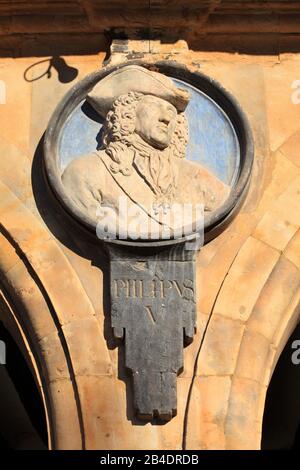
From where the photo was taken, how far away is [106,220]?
7293 millimetres

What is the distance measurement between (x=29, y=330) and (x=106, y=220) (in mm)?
692

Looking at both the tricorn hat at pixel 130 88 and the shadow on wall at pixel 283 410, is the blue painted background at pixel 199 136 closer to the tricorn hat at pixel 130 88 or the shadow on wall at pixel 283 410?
the tricorn hat at pixel 130 88

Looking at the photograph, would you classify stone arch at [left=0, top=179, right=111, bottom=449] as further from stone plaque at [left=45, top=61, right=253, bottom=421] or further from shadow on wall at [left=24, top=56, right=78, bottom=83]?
shadow on wall at [left=24, top=56, right=78, bottom=83]

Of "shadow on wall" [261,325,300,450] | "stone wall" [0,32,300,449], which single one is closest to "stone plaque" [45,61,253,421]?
"stone wall" [0,32,300,449]

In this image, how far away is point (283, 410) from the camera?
9.79 metres

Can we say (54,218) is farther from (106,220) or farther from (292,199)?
(292,199)

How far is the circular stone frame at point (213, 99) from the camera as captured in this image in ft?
24.0

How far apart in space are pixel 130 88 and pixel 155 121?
23cm

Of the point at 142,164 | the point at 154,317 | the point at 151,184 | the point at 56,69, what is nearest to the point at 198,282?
the point at 154,317

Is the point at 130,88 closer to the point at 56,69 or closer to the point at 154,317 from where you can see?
the point at 56,69

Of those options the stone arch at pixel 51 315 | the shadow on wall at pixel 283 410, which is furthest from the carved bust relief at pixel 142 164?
the shadow on wall at pixel 283 410

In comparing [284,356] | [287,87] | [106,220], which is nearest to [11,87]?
[106,220]

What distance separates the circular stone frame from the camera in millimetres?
7305

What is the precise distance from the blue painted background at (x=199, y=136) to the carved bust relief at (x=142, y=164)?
0.16 feet
